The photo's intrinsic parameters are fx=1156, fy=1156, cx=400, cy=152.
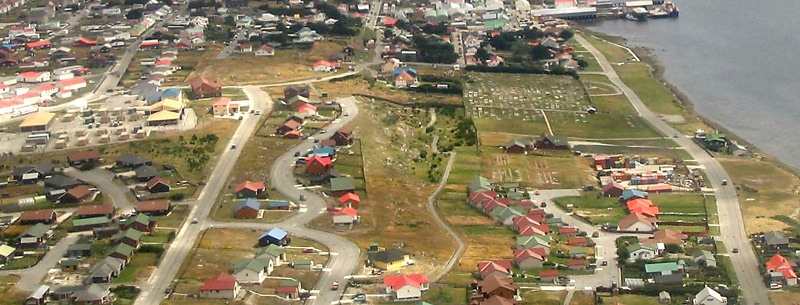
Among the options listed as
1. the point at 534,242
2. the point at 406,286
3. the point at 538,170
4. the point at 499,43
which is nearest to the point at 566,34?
the point at 499,43

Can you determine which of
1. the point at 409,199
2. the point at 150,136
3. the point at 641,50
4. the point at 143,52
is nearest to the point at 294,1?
the point at 143,52

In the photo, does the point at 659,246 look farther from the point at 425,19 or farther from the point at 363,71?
the point at 425,19

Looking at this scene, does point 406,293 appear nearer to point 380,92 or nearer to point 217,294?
point 217,294

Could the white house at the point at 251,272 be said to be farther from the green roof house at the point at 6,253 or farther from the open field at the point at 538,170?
the open field at the point at 538,170

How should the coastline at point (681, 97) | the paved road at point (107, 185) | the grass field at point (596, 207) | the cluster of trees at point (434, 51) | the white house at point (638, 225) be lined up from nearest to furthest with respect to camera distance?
the white house at point (638, 225)
the paved road at point (107, 185)
the grass field at point (596, 207)
the coastline at point (681, 97)
the cluster of trees at point (434, 51)

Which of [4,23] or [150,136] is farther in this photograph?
[4,23]

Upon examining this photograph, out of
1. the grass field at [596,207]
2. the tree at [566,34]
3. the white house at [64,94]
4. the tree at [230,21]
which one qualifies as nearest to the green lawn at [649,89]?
the tree at [566,34]
